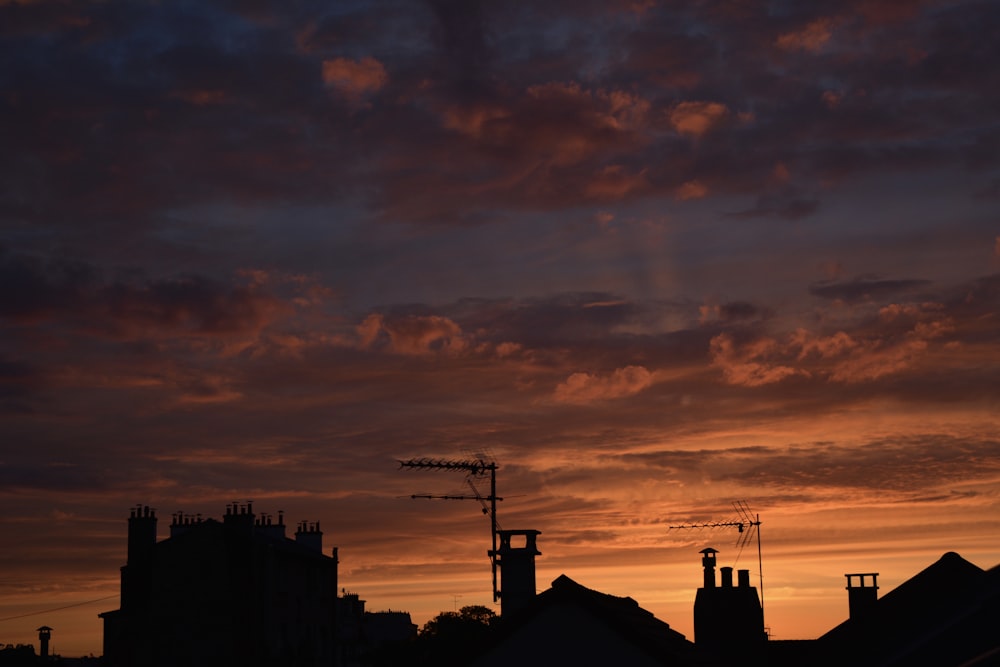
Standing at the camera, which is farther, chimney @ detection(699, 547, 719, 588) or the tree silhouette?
chimney @ detection(699, 547, 719, 588)

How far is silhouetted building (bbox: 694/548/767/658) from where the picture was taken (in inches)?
1586

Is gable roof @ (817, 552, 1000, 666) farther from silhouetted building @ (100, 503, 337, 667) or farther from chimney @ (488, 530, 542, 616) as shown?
silhouetted building @ (100, 503, 337, 667)

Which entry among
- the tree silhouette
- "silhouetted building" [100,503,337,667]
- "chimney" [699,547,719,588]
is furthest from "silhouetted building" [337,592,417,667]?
"chimney" [699,547,719,588]

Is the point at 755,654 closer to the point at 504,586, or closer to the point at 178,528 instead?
the point at 504,586

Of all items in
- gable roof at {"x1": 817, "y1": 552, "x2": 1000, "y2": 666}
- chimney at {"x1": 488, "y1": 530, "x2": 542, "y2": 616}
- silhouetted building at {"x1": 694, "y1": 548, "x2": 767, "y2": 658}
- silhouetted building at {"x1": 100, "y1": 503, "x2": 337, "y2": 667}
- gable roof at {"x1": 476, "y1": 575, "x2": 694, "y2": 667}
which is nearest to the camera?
gable roof at {"x1": 817, "y1": 552, "x2": 1000, "y2": 666}

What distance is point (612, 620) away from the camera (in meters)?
27.0

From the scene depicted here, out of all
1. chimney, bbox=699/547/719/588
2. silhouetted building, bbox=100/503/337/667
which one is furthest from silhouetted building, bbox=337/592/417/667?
chimney, bbox=699/547/719/588

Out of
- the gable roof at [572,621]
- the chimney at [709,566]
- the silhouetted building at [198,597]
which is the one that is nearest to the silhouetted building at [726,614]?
the chimney at [709,566]

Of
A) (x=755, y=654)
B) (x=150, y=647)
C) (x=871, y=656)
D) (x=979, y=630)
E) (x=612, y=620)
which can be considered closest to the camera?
(x=979, y=630)

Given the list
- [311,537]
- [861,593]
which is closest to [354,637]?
[311,537]

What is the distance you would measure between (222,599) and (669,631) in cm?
3662

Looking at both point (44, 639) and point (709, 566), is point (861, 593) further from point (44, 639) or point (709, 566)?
point (44, 639)

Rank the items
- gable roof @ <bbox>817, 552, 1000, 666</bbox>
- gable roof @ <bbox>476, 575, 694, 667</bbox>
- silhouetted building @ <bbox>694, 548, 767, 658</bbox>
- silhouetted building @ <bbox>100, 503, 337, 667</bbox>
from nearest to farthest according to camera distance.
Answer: gable roof @ <bbox>817, 552, 1000, 666</bbox> < gable roof @ <bbox>476, 575, 694, 667</bbox> < silhouetted building @ <bbox>694, 548, 767, 658</bbox> < silhouetted building @ <bbox>100, 503, 337, 667</bbox>

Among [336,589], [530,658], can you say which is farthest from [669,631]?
[336,589]
